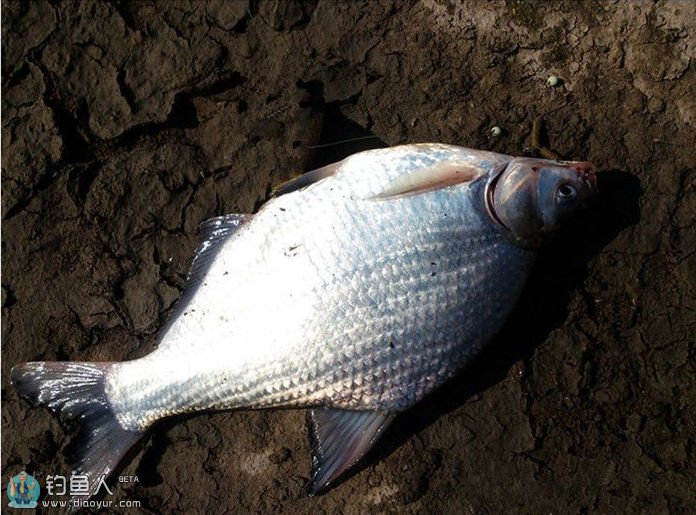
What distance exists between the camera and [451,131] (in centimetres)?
344

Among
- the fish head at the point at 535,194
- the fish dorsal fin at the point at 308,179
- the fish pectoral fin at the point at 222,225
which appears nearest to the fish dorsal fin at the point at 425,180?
the fish head at the point at 535,194

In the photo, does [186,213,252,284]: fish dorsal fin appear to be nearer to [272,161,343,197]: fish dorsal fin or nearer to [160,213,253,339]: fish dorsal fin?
[160,213,253,339]: fish dorsal fin

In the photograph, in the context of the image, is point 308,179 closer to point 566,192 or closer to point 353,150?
point 353,150

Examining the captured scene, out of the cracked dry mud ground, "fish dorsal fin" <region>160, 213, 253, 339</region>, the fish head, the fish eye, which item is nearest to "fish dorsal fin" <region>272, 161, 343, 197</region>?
"fish dorsal fin" <region>160, 213, 253, 339</region>

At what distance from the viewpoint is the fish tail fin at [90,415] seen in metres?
3.22

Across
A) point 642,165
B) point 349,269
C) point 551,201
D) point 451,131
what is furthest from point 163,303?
point 642,165

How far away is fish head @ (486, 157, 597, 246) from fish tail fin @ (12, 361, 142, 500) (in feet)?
7.31

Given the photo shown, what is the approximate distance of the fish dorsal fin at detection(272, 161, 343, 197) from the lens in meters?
3.12

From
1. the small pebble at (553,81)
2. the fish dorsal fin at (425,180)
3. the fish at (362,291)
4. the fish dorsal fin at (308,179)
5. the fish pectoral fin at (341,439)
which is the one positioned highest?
the small pebble at (553,81)

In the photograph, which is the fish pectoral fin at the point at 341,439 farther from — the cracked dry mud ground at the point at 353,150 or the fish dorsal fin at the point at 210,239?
the fish dorsal fin at the point at 210,239

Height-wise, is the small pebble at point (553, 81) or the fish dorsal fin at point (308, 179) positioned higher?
the small pebble at point (553, 81)

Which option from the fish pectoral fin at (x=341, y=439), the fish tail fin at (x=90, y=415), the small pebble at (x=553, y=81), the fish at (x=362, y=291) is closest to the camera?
the fish at (x=362, y=291)

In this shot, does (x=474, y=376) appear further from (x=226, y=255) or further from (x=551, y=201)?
(x=226, y=255)

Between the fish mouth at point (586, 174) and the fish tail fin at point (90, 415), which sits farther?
the fish tail fin at point (90, 415)
